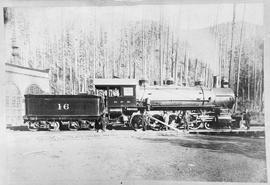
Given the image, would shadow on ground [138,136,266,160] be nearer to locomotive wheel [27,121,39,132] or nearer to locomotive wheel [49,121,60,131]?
locomotive wheel [49,121,60,131]

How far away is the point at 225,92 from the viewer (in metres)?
2.63

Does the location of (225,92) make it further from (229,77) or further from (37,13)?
(37,13)

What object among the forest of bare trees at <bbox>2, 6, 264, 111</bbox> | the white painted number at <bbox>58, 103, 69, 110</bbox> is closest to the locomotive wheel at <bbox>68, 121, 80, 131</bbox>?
the white painted number at <bbox>58, 103, 69, 110</bbox>

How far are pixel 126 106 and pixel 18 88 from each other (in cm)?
86

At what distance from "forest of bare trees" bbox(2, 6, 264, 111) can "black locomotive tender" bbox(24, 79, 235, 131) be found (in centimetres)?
8

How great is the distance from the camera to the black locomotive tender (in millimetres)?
2711

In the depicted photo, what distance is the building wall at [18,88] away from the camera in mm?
2691

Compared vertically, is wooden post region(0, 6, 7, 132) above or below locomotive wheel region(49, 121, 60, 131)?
above

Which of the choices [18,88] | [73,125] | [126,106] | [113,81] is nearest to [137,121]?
[126,106]

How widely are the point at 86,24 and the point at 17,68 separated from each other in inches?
25.4

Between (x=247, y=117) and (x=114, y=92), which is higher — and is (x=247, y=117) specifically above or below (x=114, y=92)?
below

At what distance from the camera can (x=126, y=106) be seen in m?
2.76

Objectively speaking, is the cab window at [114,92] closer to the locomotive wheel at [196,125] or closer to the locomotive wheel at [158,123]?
the locomotive wheel at [158,123]

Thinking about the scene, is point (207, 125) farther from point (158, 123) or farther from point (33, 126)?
point (33, 126)
